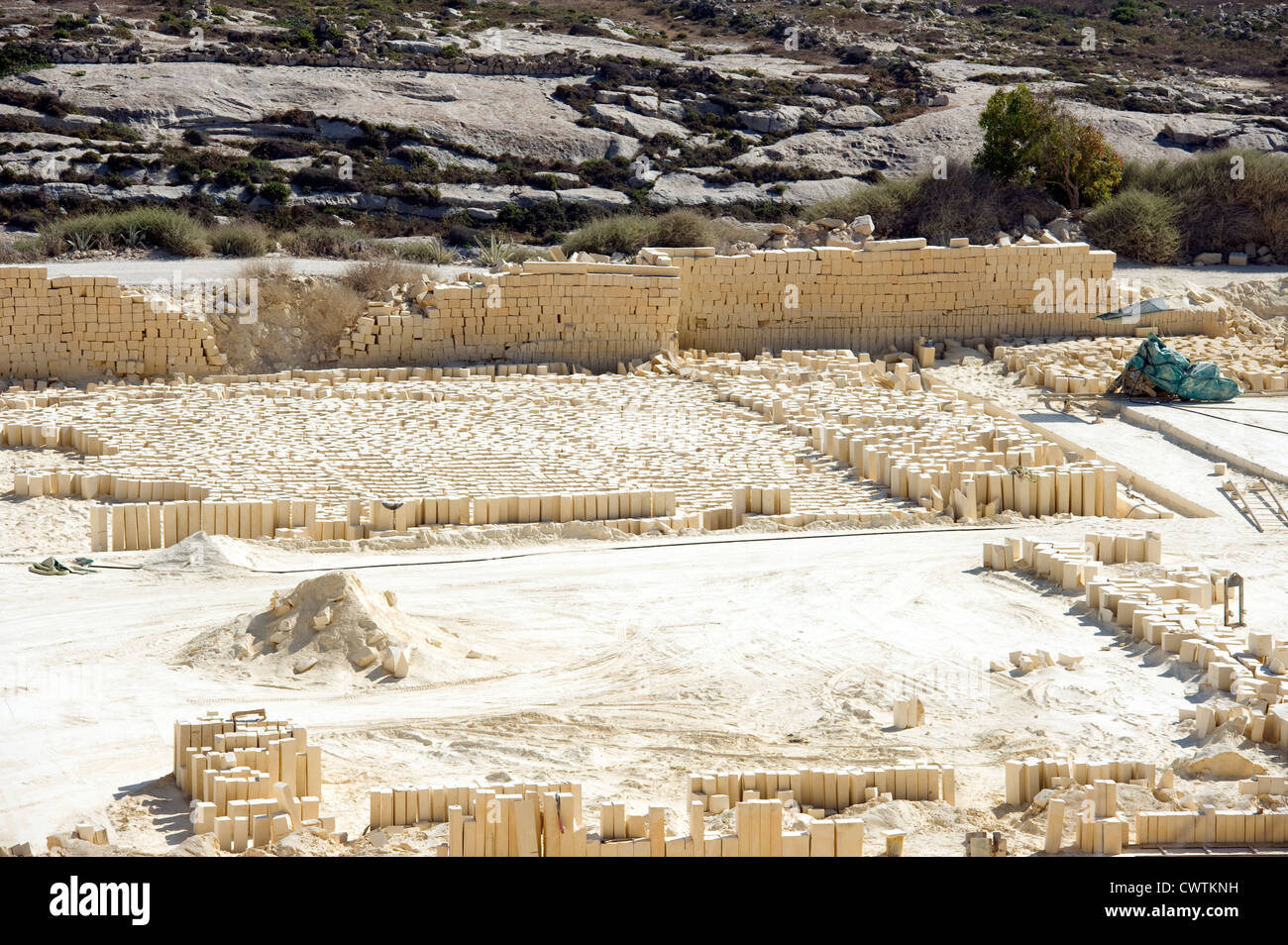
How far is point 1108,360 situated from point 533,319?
7532mm

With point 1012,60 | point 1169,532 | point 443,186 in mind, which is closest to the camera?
point 1169,532

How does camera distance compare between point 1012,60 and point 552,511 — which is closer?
point 552,511

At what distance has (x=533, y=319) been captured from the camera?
76.1ft

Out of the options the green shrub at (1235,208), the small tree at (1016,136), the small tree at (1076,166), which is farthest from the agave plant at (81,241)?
the green shrub at (1235,208)

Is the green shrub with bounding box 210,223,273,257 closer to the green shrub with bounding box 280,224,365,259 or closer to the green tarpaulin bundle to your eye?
the green shrub with bounding box 280,224,365,259

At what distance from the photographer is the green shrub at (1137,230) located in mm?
28016

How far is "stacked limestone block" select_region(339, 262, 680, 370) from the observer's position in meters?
22.9

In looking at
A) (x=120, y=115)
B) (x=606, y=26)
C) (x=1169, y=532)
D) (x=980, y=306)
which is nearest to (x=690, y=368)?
(x=980, y=306)

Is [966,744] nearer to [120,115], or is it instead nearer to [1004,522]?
[1004,522]

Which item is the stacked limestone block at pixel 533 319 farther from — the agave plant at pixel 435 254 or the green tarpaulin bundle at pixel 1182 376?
the green tarpaulin bundle at pixel 1182 376

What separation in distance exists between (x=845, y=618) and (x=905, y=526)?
10.6 ft

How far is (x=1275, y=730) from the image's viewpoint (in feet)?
33.0

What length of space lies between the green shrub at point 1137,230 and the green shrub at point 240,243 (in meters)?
13.0
